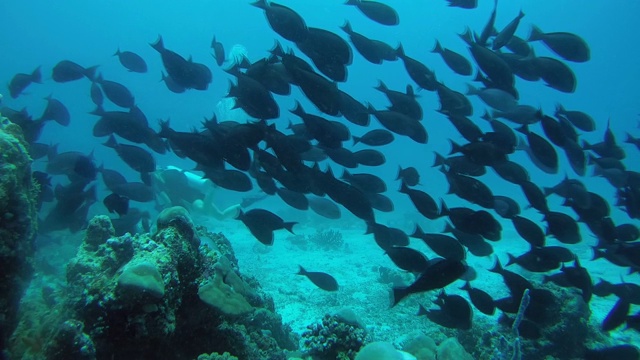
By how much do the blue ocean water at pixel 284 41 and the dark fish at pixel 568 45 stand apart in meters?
59.8

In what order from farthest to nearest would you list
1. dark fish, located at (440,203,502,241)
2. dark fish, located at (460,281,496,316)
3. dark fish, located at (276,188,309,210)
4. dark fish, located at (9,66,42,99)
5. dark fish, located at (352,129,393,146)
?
dark fish, located at (9,66,42,99) < dark fish, located at (352,129,393,146) < dark fish, located at (276,188,309,210) < dark fish, located at (440,203,502,241) < dark fish, located at (460,281,496,316)

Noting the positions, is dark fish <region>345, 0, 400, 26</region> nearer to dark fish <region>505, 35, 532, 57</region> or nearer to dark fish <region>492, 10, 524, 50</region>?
dark fish <region>492, 10, 524, 50</region>

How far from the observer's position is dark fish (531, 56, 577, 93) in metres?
5.83

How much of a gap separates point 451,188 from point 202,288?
13.9ft

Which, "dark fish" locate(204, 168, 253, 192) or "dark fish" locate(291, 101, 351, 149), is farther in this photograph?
"dark fish" locate(204, 168, 253, 192)

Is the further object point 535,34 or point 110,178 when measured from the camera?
point 110,178

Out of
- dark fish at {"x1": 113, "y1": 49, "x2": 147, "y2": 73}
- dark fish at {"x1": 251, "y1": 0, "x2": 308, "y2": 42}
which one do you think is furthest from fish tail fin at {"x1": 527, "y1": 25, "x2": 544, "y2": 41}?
dark fish at {"x1": 113, "y1": 49, "x2": 147, "y2": 73}

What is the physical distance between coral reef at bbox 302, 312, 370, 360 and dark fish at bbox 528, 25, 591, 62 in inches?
228

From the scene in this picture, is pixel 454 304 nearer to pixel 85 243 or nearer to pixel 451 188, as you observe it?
pixel 451 188

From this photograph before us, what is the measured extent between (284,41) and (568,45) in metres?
70.2

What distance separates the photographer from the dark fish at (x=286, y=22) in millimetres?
4887

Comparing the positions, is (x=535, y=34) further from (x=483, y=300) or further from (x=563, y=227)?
(x=483, y=300)

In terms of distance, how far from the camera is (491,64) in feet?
18.8

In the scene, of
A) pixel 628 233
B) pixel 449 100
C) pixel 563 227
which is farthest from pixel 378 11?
pixel 628 233
